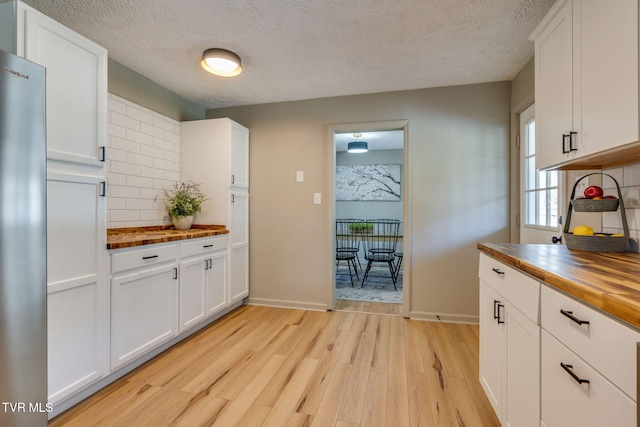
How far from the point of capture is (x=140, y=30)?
1.92 m

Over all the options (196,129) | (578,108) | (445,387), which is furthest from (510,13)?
(196,129)

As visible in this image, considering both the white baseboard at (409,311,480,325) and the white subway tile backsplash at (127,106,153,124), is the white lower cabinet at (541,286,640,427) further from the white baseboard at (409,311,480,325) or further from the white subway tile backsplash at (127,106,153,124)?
the white subway tile backsplash at (127,106,153,124)

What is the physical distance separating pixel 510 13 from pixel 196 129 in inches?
108

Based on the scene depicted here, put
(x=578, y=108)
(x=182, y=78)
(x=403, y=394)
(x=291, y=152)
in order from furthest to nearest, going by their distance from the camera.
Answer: (x=291, y=152), (x=182, y=78), (x=403, y=394), (x=578, y=108)

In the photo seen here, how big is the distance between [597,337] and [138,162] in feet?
9.85

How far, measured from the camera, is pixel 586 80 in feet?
3.92

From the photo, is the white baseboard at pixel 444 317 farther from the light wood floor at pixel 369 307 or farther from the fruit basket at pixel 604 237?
the fruit basket at pixel 604 237

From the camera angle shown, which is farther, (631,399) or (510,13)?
(510,13)

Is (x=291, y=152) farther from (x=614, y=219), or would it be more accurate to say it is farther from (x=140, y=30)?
(x=614, y=219)

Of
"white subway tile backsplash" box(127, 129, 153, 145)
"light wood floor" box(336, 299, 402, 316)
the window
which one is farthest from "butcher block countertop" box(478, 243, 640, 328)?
"white subway tile backsplash" box(127, 129, 153, 145)

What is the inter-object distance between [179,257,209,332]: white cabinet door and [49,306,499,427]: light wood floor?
7.3 inches

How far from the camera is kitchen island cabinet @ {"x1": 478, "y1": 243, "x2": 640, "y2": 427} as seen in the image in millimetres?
620

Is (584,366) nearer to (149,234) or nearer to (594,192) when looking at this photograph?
(594,192)

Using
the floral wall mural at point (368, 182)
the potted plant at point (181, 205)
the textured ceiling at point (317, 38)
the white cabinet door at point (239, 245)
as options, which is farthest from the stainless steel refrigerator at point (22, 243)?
the floral wall mural at point (368, 182)
